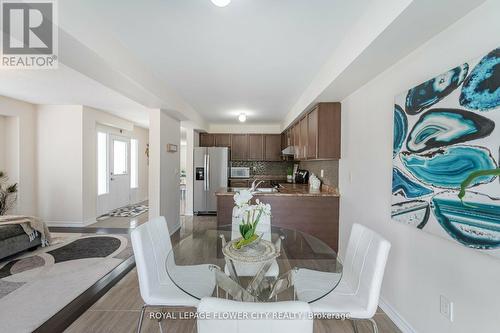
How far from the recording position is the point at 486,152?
4.03 ft

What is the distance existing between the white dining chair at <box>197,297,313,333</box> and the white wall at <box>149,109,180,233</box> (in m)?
3.48

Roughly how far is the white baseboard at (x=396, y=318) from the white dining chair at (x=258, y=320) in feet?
5.41

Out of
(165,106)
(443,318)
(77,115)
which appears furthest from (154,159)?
(443,318)

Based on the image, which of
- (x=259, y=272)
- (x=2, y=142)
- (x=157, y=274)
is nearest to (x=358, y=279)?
(x=259, y=272)

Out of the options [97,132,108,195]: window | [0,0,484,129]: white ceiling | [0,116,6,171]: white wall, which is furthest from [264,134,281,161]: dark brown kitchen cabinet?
[0,116,6,171]: white wall

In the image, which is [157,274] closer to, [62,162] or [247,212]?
[247,212]

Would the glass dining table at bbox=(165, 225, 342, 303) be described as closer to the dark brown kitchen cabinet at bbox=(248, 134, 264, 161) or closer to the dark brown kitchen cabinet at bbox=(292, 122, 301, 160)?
the dark brown kitchen cabinet at bbox=(292, 122, 301, 160)

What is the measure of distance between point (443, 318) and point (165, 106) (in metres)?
3.88

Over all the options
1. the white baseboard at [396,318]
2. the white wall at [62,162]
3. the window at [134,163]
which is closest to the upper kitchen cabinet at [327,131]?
the white baseboard at [396,318]

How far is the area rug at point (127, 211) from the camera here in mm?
5610

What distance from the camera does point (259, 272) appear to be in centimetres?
156

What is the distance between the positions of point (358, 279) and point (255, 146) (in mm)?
5138

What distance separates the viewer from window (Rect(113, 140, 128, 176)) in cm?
619

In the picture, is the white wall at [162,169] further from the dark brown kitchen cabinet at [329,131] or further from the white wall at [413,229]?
the white wall at [413,229]
